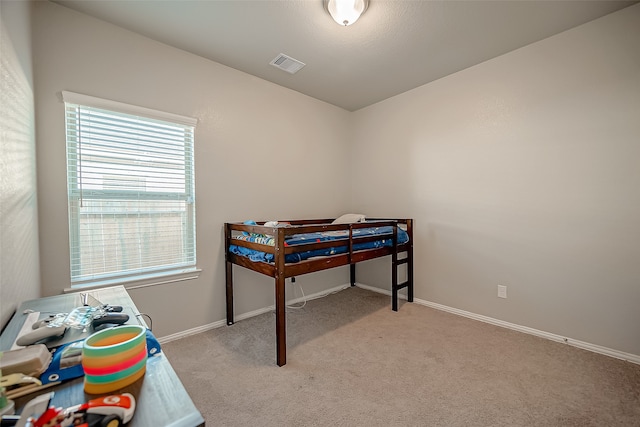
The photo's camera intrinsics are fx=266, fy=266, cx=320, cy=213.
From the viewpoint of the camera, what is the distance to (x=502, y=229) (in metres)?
2.41

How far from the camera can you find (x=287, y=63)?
243cm

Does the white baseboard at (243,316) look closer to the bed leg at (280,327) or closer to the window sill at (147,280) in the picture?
the window sill at (147,280)

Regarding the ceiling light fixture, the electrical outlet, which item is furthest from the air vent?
the electrical outlet

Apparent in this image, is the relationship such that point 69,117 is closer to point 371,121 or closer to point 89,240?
point 89,240

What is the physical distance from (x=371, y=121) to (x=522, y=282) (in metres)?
2.39

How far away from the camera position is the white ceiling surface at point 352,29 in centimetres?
177

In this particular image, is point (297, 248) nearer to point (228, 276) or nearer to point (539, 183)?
point (228, 276)

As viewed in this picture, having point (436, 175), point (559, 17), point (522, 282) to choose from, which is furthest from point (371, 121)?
point (522, 282)

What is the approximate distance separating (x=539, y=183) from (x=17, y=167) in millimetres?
3370

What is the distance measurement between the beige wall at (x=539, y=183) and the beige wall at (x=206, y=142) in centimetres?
116

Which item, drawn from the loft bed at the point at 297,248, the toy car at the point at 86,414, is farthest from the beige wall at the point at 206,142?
the toy car at the point at 86,414

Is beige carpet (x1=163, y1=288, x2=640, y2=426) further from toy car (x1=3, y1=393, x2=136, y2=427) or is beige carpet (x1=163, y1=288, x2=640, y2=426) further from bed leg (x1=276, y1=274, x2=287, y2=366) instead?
toy car (x1=3, y1=393, x2=136, y2=427)

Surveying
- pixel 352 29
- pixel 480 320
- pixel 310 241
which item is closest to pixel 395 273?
pixel 480 320

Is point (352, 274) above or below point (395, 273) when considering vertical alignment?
below
